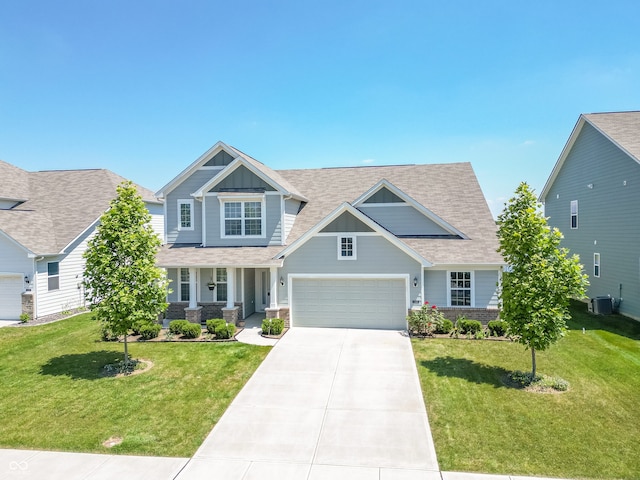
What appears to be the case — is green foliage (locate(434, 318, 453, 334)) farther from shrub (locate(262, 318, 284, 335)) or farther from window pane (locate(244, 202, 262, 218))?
window pane (locate(244, 202, 262, 218))

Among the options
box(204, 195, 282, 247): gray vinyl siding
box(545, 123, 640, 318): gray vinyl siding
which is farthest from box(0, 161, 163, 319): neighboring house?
box(545, 123, 640, 318): gray vinyl siding

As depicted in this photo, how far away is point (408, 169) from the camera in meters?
23.1

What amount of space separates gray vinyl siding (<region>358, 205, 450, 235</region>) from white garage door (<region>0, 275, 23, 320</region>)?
683 inches

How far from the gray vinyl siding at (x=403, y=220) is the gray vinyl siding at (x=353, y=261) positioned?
2.84m

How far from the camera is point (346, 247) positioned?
55.9 ft

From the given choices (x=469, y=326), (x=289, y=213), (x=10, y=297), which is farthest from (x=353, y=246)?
(x=10, y=297)

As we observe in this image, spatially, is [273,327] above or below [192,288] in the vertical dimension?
below

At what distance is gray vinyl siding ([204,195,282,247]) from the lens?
19.1 m

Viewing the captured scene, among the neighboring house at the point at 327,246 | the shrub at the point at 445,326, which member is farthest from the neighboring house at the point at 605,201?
the shrub at the point at 445,326

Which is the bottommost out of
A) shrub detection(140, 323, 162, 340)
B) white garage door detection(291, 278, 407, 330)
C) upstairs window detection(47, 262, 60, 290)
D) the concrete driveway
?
the concrete driveway

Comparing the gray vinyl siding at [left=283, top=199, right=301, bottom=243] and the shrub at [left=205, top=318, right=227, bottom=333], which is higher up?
the gray vinyl siding at [left=283, top=199, right=301, bottom=243]

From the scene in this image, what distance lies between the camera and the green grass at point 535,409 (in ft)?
25.4

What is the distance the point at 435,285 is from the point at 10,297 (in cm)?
2044

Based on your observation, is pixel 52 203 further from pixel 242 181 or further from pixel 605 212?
pixel 605 212
